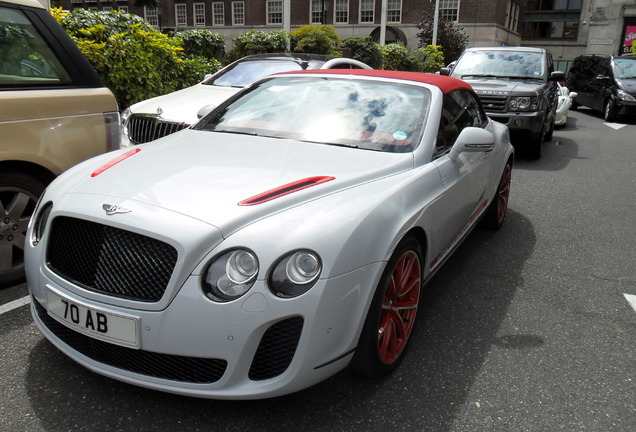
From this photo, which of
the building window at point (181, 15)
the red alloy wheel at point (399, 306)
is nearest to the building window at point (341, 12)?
the building window at point (181, 15)

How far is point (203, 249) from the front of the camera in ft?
7.32

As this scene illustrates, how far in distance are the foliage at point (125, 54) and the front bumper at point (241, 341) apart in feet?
20.7

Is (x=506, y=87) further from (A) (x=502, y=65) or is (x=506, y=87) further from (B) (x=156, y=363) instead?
(B) (x=156, y=363)

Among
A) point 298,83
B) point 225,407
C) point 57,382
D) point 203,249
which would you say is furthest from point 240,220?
point 298,83

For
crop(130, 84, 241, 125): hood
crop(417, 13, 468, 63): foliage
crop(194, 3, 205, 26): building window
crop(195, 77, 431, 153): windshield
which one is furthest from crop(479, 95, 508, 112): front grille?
crop(194, 3, 205, 26): building window

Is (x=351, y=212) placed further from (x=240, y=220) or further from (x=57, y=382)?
(x=57, y=382)

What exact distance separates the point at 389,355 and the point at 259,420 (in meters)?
0.72

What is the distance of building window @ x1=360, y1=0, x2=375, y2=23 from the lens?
43219 mm

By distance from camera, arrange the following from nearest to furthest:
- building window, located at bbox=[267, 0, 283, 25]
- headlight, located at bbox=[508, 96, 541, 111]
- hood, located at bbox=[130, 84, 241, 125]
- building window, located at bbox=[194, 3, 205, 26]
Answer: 1. hood, located at bbox=[130, 84, 241, 125]
2. headlight, located at bbox=[508, 96, 541, 111]
3. building window, located at bbox=[267, 0, 283, 25]
4. building window, located at bbox=[194, 3, 205, 26]

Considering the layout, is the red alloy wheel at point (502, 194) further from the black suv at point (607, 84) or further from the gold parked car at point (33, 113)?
the black suv at point (607, 84)

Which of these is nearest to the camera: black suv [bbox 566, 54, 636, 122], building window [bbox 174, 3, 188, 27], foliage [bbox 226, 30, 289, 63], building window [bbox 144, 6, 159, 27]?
black suv [bbox 566, 54, 636, 122]

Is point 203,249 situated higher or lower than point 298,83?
lower

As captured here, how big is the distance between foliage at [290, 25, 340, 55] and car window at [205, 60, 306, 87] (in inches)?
440

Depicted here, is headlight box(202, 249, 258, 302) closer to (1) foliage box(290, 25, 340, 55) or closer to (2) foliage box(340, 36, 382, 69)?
(1) foliage box(290, 25, 340, 55)
